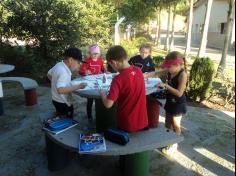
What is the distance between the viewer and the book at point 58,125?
3614mm

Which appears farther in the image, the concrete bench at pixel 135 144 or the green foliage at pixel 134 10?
→ the green foliage at pixel 134 10

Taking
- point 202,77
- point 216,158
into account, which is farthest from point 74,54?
point 202,77

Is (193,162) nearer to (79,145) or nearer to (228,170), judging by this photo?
(228,170)

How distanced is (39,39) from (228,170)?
727cm

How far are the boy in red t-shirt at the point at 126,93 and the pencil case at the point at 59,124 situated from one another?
A: 2.44 feet

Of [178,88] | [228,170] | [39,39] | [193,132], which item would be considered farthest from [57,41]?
[228,170]

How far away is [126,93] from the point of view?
318 cm

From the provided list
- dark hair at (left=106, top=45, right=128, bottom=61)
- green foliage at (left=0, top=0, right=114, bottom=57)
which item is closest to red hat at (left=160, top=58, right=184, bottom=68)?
dark hair at (left=106, top=45, right=128, bottom=61)

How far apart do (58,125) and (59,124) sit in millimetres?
35

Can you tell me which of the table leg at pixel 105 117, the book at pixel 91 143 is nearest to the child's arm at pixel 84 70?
the table leg at pixel 105 117

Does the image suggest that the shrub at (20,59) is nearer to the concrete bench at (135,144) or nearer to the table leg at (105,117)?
the table leg at (105,117)

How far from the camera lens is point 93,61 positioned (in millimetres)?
5629

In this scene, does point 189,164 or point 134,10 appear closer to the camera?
point 189,164

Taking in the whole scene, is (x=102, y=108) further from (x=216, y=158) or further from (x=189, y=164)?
(x=216, y=158)
